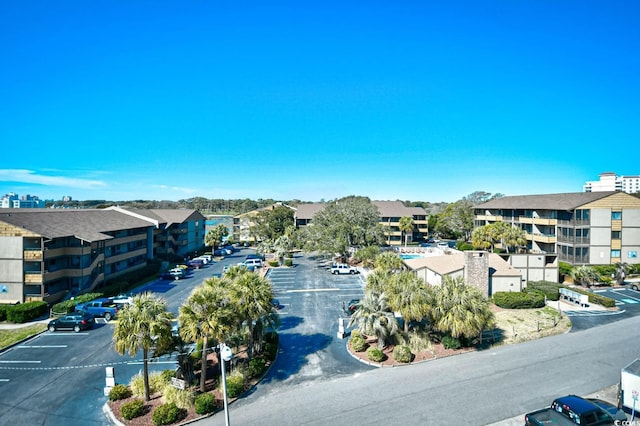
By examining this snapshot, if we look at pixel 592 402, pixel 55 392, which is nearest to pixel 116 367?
pixel 55 392

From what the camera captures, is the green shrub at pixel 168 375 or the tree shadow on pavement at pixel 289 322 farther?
the tree shadow on pavement at pixel 289 322

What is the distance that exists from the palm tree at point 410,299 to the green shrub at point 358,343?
3.34 metres

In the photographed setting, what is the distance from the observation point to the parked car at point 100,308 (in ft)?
108

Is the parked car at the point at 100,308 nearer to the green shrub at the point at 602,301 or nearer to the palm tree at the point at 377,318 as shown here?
the palm tree at the point at 377,318

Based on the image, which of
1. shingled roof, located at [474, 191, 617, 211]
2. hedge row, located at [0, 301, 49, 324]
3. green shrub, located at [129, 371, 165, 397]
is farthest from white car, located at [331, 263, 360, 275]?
hedge row, located at [0, 301, 49, 324]

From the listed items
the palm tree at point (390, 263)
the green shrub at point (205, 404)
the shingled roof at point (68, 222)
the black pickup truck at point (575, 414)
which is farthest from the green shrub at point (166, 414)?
the palm tree at point (390, 263)

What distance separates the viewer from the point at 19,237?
119 ft

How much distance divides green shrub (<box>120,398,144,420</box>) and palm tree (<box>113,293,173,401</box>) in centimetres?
136

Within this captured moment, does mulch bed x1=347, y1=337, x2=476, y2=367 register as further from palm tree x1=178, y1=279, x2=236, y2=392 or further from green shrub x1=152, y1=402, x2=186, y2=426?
green shrub x1=152, y1=402, x2=186, y2=426

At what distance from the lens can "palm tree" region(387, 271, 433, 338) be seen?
25.0 m

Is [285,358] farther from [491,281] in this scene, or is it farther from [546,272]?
[546,272]

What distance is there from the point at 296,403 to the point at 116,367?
13.4 meters

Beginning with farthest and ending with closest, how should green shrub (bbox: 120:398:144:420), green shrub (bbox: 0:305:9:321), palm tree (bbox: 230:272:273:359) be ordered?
1. green shrub (bbox: 0:305:9:321)
2. palm tree (bbox: 230:272:273:359)
3. green shrub (bbox: 120:398:144:420)

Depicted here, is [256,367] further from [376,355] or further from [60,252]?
[60,252]
